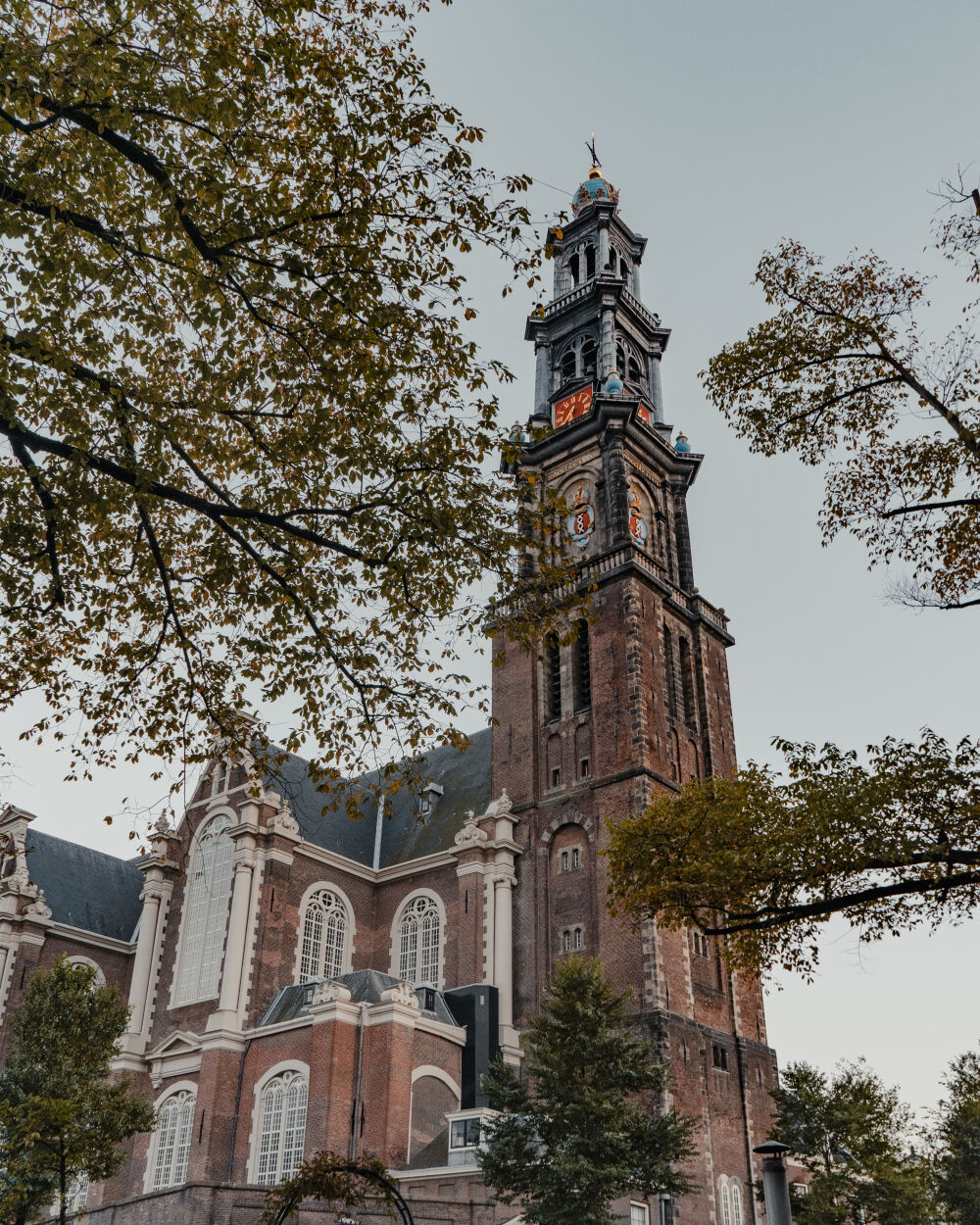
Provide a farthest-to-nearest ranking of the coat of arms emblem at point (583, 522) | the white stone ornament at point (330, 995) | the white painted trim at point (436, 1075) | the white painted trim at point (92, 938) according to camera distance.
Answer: the coat of arms emblem at point (583, 522)
the white painted trim at point (92, 938)
the white painted trim at point (436, 1075)
the white stone ornament at point (330, 995)

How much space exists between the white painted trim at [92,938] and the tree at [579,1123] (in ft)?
73.1

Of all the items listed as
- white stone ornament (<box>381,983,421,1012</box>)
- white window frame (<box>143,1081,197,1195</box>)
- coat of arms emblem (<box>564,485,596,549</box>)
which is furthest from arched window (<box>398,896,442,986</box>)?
coat of arms emblem (<box>564,485,596,549</box>)

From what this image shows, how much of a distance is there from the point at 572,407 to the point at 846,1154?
98.7 feet

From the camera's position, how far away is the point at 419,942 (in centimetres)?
3709

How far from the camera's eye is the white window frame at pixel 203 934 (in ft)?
115

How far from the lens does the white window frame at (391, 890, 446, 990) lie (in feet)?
117

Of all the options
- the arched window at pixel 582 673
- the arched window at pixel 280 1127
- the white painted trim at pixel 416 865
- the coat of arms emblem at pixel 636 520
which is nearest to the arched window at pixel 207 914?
the arched window at pixel 280 1127

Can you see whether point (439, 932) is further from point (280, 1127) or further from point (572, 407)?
point (572, 407)

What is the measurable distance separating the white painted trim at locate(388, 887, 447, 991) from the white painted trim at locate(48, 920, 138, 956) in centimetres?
Answer: 1170

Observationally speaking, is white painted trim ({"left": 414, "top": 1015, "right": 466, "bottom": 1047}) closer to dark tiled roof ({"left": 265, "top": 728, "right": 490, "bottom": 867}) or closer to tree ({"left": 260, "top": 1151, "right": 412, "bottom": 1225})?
dark tiled roof ({"left": 265, "top": 728, "right": 490, "bottom": 867})

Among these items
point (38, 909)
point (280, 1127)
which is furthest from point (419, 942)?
point (38, 909)

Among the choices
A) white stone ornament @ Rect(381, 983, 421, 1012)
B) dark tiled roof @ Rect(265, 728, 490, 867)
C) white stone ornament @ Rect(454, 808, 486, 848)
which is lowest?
white stone ornament @ Rect(381, 983, 421, 1012)

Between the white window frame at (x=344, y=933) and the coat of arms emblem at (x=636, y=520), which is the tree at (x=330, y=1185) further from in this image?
the coat of arms emblem at (x=636, y=520)

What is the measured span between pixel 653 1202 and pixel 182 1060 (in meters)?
15.1
